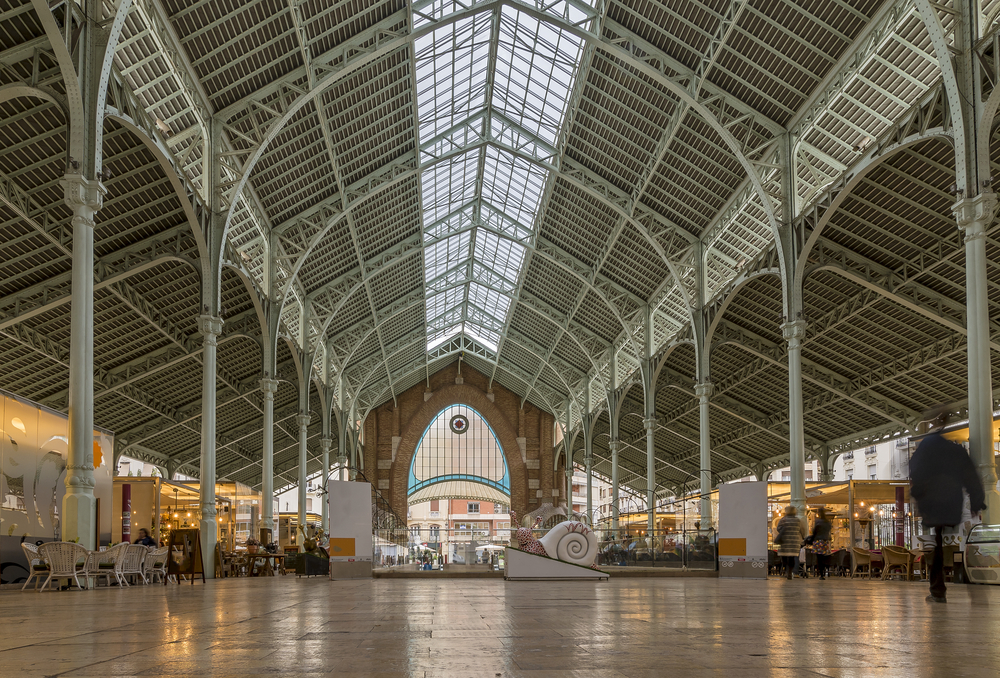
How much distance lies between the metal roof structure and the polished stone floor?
9138 millimetres

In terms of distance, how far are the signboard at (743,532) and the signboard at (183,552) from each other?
38.5 feet

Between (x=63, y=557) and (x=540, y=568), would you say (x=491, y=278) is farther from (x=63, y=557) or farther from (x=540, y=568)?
(x=63, y=557)

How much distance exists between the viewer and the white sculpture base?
18.0 meters

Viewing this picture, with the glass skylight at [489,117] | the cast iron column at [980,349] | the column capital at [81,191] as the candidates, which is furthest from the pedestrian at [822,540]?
the column capital at [81,191]

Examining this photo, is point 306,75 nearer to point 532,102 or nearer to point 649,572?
point 532,102

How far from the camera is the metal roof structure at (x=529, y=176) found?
1841cm

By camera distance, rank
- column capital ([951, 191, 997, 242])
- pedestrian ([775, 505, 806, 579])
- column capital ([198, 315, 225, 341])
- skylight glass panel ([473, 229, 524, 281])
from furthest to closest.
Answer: skylight glass panel ([473, 229, 524, 281]), column capital ([198, 315, 225, 341]), pedestrian ([775, 505, 806, 579]), column capital ([951, 191, 997, 242])

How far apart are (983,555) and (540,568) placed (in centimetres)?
880

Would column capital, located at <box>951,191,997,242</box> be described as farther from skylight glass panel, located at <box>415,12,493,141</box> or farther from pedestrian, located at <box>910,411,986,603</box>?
skylight glass panel, located at <box>415,12,493,141</box>

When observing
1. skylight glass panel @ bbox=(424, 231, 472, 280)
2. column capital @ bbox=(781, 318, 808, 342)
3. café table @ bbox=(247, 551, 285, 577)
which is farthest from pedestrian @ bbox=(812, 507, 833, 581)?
skylight glass panel @ bbox=(424, 231, 472, 280)

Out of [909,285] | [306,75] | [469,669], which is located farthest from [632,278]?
[469,669]

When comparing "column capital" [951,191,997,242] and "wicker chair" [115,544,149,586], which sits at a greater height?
"column capital" [951,191,997,242]

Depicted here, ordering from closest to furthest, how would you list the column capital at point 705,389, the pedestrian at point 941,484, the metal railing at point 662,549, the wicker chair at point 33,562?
the pedestrian at point 941,484 → the wicker chair at point 33,562 → the metal railing at point 662,549 → the column capital at point 705,389

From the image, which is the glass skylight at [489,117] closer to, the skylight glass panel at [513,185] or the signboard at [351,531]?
the skylight glass panel at [513,185]
